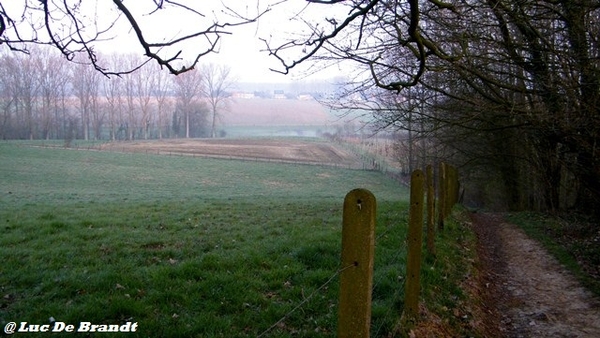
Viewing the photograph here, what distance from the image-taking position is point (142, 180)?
1548 inches

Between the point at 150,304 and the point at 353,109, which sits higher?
the point at 353,109

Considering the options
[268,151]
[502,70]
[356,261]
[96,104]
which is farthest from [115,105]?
[356,261]

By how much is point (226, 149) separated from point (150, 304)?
6879 centimetres

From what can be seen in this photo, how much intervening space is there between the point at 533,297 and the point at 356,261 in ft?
17.5

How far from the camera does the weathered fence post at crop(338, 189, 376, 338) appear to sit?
105 inches

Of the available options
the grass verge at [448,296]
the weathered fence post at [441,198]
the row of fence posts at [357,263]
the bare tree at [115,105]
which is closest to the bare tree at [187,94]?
the bare tree at [115,105]

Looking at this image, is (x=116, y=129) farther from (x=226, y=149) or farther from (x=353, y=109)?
(x=353, y=109)

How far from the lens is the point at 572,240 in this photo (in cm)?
1125

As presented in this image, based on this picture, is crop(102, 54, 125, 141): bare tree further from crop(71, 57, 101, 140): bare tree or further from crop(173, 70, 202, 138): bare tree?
crop(173, 70, 202, 138): bare tree

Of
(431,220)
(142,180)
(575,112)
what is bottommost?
(142,180)

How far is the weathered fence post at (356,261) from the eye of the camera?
8.76 feet

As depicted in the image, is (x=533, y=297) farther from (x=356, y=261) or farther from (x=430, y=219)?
(x=356, y=261)

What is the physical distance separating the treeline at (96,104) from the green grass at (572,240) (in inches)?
2443

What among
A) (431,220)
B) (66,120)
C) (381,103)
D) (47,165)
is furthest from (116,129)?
(431,220)
